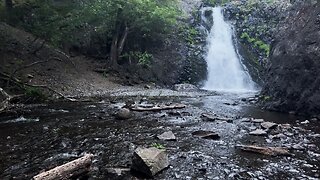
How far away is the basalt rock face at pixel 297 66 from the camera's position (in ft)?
44.8

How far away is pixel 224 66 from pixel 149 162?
24.8 meters

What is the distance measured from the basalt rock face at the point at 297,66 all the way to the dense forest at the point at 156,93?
60mm

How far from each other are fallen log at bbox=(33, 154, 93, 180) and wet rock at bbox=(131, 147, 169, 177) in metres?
0.92

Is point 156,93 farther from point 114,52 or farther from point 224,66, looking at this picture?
point 224,66

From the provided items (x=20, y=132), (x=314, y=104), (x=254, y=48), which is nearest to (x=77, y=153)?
(x=20, y=132)

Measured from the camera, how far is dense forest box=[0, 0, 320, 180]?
6.90 metres

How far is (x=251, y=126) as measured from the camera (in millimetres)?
11062

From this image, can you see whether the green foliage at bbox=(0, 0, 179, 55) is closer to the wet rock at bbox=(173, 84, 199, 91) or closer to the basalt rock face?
the wet rock at bbox=(173, 84, 199, 91)

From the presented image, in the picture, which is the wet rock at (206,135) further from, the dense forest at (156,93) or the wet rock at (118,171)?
the wet rock at (118,171)

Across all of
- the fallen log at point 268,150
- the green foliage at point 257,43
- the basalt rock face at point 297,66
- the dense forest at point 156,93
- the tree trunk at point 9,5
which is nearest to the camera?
the dense forest at point 156,93

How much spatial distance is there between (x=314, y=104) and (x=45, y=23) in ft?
47.4

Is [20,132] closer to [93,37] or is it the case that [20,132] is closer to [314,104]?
[314,104]

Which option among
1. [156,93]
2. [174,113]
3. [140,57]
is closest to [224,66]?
[140,57]

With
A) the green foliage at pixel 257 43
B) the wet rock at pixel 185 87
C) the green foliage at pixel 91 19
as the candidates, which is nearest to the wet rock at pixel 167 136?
the green foliage at pixel 91 19
